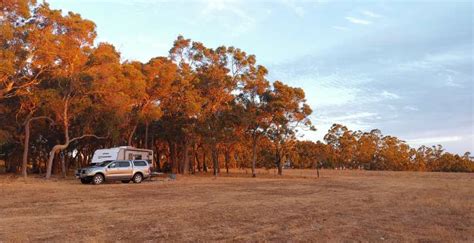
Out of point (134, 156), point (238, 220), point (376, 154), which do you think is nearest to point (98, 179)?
point (134, 156)

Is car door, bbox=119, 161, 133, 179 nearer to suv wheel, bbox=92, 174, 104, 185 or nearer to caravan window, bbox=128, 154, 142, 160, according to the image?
suv wheel, bbox=92, 174, 104, 185

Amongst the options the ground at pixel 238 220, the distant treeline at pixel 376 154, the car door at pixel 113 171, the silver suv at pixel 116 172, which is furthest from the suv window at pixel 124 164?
the distant treeline at pixel 376 154

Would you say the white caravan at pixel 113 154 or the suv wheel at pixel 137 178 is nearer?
the suv wheel at pixel 137 178

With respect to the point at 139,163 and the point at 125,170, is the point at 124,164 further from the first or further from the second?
the point at 139,163

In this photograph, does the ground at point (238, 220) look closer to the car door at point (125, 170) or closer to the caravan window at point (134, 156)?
the car door at point (125, 170)

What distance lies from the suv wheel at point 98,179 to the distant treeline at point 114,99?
5.83m

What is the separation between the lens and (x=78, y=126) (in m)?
38.0

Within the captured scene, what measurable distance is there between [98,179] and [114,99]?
7069 mm

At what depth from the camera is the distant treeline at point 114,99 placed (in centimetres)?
2869

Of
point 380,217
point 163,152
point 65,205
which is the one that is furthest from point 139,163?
point 163,152

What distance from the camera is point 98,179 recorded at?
90.8 ft

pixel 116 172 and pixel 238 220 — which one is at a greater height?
pixel 116 172

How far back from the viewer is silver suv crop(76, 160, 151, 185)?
90.8 feet

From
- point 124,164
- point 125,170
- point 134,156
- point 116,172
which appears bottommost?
point 116,172
